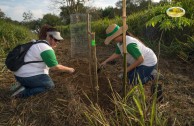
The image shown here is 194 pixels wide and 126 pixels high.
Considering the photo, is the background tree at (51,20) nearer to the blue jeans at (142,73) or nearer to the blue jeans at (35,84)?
the blue jeans at (35,84)

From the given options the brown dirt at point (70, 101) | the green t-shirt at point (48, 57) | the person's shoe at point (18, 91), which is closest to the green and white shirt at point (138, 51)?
the brown dirt at point (70, 101)

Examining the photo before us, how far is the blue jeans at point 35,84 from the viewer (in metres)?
3.37

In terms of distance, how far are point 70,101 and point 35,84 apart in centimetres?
71

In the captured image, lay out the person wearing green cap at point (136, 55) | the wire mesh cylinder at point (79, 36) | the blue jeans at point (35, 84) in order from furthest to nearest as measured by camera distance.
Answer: the wire mesh cylinder at point (79, 36) → the blue jeans at point (35, 84) → the person wearing green cap at point (136, 55)

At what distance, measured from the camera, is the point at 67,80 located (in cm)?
382

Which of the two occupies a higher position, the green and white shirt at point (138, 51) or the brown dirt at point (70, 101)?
the green and white shirt at point (138, 51)

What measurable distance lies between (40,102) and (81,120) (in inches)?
31.0

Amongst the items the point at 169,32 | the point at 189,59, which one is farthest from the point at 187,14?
the point at 189,59

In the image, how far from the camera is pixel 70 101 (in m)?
2.91

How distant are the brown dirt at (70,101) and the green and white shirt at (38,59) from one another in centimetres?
32

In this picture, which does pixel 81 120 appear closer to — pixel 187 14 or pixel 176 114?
pixel 176 114

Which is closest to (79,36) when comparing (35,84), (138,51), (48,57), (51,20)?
(35,84)

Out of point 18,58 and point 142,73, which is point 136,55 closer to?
point 142,73

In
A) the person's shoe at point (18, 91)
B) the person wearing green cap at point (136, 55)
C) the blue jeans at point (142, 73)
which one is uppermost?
the person wearing green cap at point (136, 55)
